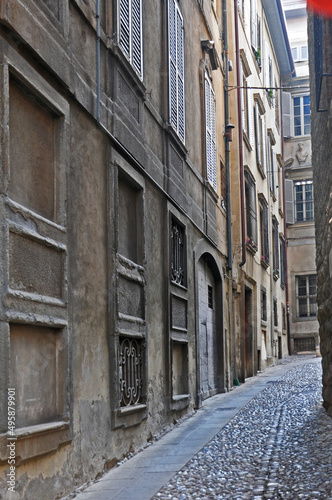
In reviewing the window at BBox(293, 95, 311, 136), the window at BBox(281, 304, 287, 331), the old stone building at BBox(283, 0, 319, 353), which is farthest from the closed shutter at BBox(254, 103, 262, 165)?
the window at BBox(293, 95, 311, 136)

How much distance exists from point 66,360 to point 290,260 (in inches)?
1030

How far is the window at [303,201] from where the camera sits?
30819 millimetres

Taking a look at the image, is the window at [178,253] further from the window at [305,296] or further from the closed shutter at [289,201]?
the closed shutter at [289,201]

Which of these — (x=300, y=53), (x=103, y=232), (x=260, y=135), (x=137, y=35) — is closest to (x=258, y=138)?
(x=260, y=135)

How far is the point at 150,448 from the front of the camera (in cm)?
753

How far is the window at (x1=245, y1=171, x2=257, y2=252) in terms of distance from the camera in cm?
1892

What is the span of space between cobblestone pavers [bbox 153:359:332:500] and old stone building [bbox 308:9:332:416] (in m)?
0.77

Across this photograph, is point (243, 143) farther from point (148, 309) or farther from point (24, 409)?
point (24, 409)

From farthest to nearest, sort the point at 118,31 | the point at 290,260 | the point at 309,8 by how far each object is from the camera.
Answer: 1. the point at 290,260
2. the point at 309,8
3. the point at 118,31

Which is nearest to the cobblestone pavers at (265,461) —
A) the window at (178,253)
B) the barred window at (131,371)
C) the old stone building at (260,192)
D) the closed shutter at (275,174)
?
the barred window at (131,371)

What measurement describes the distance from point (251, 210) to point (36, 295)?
1515 cm

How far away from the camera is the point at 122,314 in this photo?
706 centimetres

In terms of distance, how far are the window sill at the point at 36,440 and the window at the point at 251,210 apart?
13704mm

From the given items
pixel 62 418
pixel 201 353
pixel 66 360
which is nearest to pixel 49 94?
pixel 66 360
